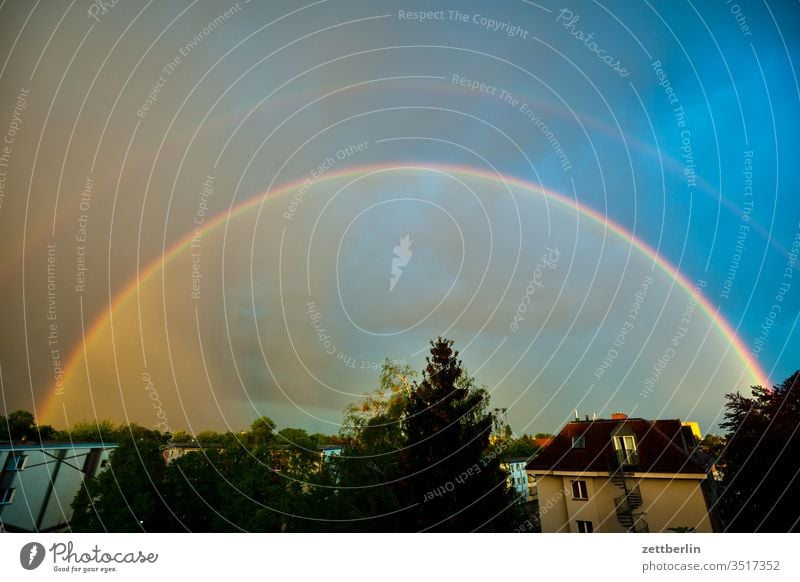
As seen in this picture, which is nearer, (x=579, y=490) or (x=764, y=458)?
(x=764, y=458)

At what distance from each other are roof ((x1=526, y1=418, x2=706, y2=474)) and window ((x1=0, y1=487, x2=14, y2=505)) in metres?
16.1

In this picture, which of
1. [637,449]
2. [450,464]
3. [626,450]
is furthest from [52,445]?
[637,449]

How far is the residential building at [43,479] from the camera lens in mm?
8344

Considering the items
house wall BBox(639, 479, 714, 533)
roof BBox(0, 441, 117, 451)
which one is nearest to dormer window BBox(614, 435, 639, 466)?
house wall BBox(639, 479, 714, 533)

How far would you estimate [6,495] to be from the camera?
325 inches

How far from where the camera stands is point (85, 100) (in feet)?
32.3

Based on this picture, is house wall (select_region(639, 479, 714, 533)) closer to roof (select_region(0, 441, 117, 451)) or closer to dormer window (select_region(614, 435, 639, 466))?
dormer window (select_region(614, 435, 639, 466))

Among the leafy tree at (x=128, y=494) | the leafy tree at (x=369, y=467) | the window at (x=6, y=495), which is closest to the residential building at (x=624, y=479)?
the leafy tree at (x=369, y=467)

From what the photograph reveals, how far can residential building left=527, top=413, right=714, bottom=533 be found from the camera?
13.3m

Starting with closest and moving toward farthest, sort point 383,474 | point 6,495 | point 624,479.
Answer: point 6,495 → point 383,474 → point 624,479

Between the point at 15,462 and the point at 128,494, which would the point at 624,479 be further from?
the point at 15,462

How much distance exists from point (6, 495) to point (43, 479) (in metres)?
0.85
